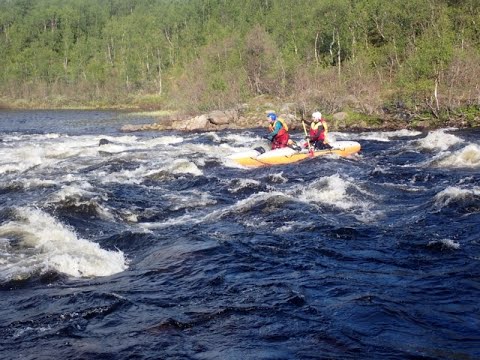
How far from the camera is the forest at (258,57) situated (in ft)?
94.2

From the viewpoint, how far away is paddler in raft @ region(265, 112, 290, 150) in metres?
18.1

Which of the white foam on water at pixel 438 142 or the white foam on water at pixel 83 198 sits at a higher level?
the white foam on water at pixel 83 198

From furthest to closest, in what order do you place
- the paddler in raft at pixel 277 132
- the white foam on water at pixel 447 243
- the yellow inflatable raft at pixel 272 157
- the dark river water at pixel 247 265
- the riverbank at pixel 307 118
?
the riverbank at pixel 307 118 → the paddler in raft at pixel 277 132 → the yellow inflatable raft at pixel 272 157 → the white foam on water at pixel 447 243 → the dark river water at pixel 247 265

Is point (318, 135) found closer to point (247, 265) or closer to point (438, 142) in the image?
point (438, 142)

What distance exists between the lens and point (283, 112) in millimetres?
32875

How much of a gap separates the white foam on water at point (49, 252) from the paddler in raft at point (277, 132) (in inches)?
354

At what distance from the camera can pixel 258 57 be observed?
147 ft

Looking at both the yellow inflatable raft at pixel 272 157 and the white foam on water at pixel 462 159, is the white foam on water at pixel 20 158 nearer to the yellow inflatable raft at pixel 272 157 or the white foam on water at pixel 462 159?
the yellow inflatable raft at pixel 272 157

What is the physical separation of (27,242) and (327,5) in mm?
42196

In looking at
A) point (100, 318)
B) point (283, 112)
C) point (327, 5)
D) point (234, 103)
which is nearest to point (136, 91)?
point (327, 5)

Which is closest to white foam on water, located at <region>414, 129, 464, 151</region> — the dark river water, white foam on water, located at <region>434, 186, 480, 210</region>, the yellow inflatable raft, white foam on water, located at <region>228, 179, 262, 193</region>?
the dark river water

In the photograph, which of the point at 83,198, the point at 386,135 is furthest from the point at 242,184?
the point at 386,135

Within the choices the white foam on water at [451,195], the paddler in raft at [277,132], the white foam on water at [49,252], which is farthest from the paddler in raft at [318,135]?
the white foam on water at [49,252]

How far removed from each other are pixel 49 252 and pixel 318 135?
11.1 metres
